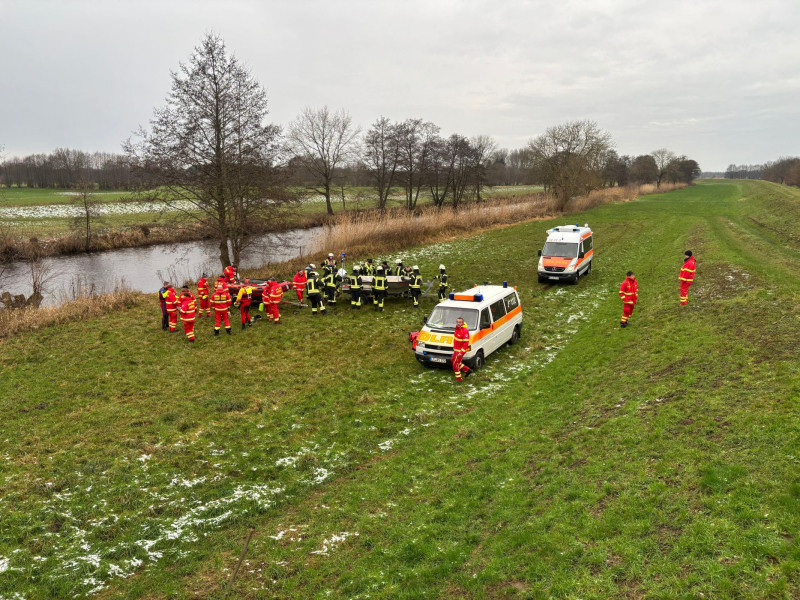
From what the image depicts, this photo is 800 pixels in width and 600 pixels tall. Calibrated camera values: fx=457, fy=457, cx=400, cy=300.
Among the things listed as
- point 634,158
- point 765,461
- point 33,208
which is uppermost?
point 634,158

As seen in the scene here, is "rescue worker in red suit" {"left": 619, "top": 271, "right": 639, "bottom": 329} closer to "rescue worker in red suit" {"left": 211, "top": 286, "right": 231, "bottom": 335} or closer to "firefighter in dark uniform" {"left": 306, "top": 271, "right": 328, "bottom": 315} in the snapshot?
"firefighter in dark uniform" {"left": 306, "top": 271, "right": 328, "bottom": 315}

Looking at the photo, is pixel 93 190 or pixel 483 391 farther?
pixel 93 190

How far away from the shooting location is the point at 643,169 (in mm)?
98062

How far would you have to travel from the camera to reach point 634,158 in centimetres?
10612

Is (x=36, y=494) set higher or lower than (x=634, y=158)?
lower

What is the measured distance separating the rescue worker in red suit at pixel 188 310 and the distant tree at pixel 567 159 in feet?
156

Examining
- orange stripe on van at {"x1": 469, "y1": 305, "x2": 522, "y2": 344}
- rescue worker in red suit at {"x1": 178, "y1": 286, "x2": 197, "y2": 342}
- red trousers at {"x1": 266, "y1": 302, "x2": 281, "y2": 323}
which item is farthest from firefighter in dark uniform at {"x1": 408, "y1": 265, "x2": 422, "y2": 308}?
rescue worker in red suit at {"x1": 178, "y1": 286, "x2": 197, "y2": 342}

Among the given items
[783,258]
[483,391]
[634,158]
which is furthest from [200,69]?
[634,158]

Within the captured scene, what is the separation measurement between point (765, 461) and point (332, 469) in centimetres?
692

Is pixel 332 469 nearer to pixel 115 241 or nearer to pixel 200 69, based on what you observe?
pixel 200 69

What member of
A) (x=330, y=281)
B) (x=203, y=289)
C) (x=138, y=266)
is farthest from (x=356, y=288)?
(x=138, y=266)

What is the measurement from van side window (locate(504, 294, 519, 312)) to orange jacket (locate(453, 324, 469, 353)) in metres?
3.00

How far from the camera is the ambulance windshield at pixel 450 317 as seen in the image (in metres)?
13.3

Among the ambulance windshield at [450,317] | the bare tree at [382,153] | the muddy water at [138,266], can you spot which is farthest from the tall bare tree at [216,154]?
the bare tree at [382,153]
